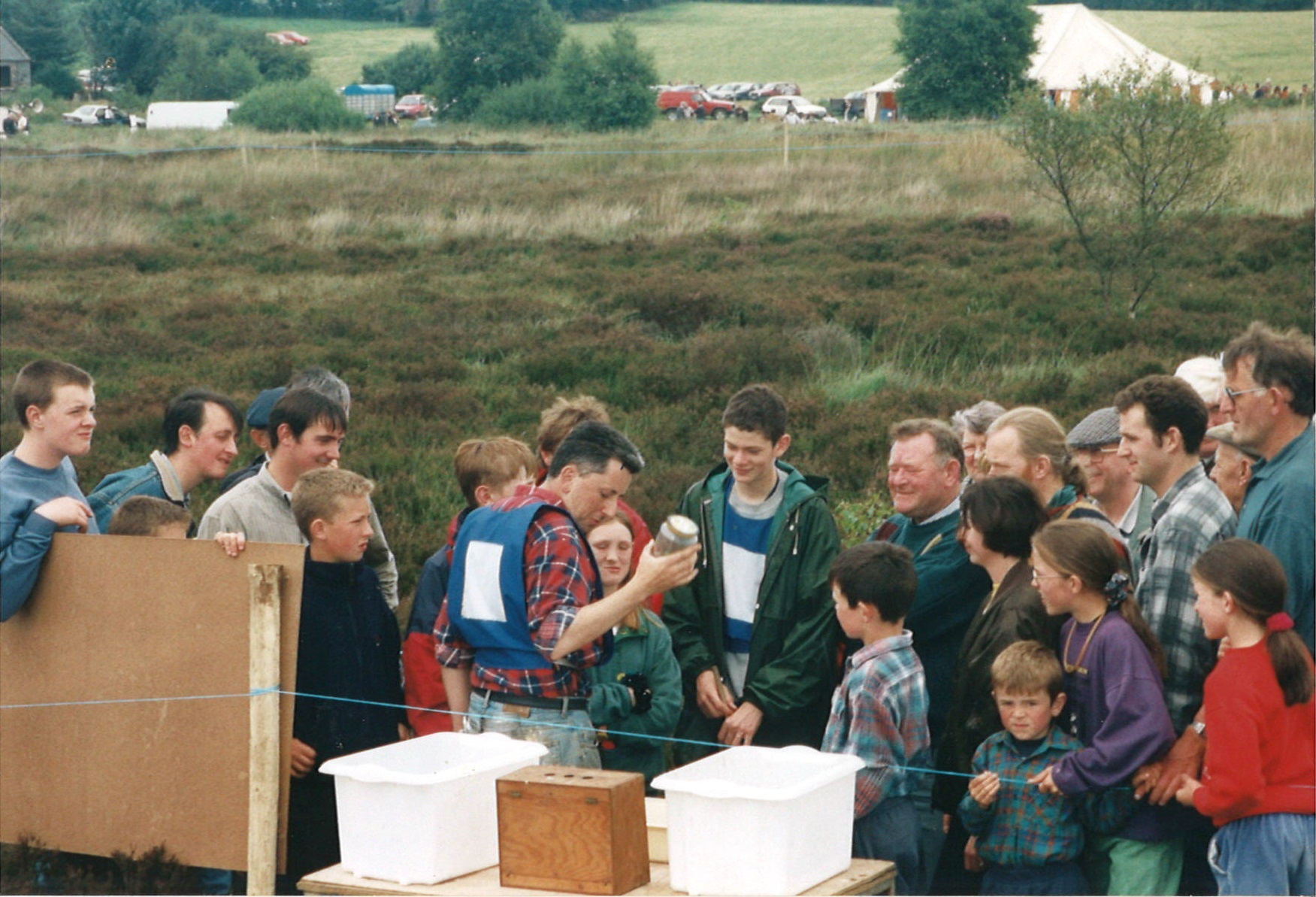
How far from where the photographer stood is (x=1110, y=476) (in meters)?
5.33

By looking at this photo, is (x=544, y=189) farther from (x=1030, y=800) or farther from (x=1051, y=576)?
(x=1030, y=800)

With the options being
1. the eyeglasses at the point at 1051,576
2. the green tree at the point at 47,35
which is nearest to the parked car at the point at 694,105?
the green tree at the point at 47,35

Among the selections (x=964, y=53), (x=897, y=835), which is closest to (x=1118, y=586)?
(x=897, y=835)

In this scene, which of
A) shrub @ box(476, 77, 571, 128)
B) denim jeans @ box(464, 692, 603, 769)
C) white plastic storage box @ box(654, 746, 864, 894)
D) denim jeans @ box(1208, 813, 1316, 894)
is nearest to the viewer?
white plastic storage box @ box(654, 746, 864, 894)

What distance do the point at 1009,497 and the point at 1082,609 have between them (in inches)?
16.8

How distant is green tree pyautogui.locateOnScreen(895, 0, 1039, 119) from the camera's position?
33906 millimetres

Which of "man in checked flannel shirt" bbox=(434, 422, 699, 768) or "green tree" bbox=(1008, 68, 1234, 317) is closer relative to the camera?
"man in checked flannel shirt" bbox=(434, 422, 699, 768)

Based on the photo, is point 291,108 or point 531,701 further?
point 291,108

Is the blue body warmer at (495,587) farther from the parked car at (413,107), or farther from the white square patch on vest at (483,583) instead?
the parked car at (413,107)

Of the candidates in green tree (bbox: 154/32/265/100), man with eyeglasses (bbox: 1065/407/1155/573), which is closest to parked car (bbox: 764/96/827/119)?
green tree (bbox: 154/32/265/100)

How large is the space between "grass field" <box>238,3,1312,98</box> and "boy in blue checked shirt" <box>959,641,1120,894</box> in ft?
94.9

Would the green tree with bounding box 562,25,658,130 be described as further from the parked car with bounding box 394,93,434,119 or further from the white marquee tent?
the white marquee tent

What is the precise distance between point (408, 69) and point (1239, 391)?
38.5 meters

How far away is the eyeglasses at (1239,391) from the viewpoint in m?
4.00
